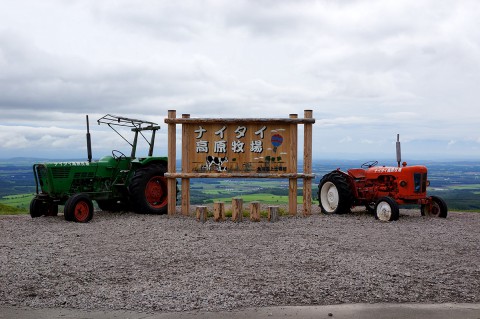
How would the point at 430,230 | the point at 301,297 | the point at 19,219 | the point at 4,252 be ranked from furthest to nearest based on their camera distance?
the point at 19,219, the point at 430,230, the point at 4,252, the point at 301,297

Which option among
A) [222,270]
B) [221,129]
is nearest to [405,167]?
[221,129]

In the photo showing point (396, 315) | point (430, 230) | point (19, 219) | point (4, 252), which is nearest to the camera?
point (396, 315)

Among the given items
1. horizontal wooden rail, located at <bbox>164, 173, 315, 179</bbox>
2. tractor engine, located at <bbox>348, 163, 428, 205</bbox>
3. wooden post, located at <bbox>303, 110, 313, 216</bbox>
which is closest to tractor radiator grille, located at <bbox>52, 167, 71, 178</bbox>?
horizontal wooden rail, located at <bbox>164, 173, 315, 179</bbox>

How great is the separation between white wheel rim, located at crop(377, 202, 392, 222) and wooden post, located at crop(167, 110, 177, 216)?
5.48m

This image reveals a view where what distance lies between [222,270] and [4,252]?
397 cm

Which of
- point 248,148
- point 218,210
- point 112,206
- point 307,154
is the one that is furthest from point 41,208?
point 307,154

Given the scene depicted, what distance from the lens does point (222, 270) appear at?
7.87 m

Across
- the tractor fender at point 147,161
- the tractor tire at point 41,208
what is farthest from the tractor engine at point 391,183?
the tractor tire at point 41,208

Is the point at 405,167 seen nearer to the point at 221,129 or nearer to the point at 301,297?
the point at 221,129

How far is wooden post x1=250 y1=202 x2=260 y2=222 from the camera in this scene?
1345cm

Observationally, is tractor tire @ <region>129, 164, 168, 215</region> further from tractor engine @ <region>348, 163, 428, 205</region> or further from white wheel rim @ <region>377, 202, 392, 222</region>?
white wheel rim @ <region>377, 202, 392, 222</region>

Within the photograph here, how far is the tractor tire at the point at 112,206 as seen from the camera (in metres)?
16.1

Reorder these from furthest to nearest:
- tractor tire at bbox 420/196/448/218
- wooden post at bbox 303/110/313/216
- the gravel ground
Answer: wooden post at bbox 303/110/313/216, tractor tire at bbox 420/196/448/218, the gravel ground

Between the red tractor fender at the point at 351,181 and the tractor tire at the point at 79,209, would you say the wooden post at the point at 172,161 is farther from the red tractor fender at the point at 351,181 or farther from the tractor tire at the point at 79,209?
the red tractor fender at the point at 351,181
